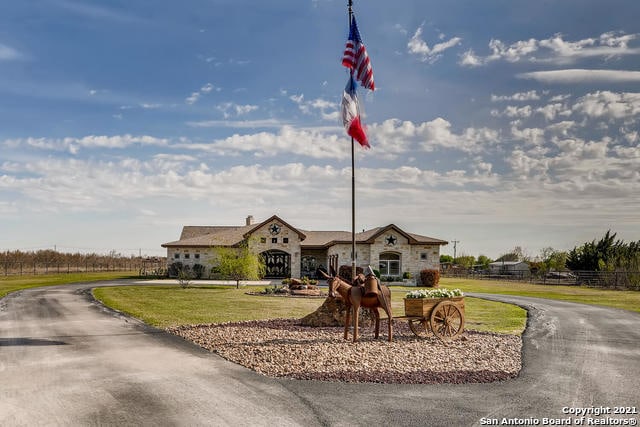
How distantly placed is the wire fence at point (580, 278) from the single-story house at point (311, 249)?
1544cm

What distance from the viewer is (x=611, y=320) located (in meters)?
19.9

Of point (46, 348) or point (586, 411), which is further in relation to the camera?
point (46, 348)

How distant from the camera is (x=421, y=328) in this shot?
15328 millimetres

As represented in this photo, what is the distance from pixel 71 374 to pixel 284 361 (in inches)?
169

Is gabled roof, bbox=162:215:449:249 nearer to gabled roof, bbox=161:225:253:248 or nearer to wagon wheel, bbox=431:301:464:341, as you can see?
gabled roof, bbox=161:225:253:248

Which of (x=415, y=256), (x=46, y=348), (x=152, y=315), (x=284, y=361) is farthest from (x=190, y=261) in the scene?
(x=284, y=361)

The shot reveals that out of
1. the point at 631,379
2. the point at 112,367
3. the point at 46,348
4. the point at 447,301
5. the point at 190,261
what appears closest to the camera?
the point at 631,379

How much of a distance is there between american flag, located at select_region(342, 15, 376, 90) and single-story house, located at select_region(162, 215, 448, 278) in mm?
32142

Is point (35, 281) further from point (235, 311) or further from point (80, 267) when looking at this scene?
point (235, 311)

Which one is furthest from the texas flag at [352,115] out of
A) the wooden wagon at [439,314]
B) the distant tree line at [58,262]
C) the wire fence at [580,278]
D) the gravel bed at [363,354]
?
the distant tree line at [58,262]

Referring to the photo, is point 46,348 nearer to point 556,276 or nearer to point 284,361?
point 284,361

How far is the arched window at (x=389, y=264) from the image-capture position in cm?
4791

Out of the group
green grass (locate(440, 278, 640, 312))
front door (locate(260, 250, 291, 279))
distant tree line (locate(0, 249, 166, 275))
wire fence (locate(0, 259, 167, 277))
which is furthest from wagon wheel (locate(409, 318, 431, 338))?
distant tree line (locate(0, 249, 166, 275))

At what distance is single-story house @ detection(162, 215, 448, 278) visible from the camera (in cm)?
4759
